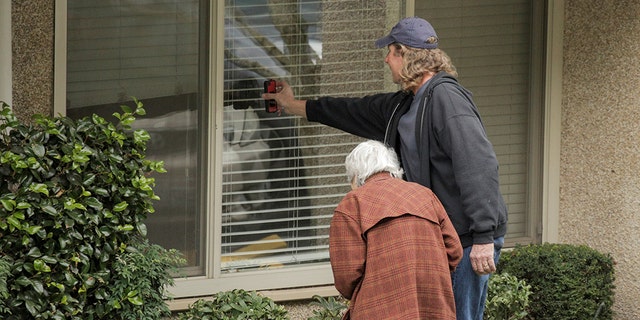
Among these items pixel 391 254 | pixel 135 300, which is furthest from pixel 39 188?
pixel 391 254

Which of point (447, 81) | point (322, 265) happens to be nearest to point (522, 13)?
point (322, 265)

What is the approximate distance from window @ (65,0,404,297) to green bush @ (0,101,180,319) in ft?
3.30

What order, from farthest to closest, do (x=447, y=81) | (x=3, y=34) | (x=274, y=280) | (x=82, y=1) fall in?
(x=274, y=280) < (x=82, y=1) < (x=3, y=34) < (x=447, y=81)

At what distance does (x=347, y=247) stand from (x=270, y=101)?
7.30 ft

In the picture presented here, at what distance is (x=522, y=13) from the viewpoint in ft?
24.3

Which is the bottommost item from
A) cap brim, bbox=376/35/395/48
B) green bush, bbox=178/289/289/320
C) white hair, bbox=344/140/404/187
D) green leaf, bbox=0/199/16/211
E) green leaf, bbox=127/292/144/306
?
green bush, bbox=178/289/289/320

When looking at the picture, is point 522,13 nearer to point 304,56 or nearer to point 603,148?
point 603,148

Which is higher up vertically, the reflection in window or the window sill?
the reflection in window

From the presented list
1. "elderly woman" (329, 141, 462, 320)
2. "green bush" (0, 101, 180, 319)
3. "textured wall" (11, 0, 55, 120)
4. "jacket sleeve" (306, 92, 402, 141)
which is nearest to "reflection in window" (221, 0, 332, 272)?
"jacket sleeve" (306, 92, 402, 141)

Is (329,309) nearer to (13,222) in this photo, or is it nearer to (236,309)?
(236,309)

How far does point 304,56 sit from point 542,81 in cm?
186

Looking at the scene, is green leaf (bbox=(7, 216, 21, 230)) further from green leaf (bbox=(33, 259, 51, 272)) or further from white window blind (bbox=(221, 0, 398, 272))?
white window blind (bbox=(221, 0, 398, 272))

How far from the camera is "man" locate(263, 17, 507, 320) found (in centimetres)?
443

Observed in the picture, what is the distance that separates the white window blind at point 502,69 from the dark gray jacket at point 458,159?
98.4 inches
